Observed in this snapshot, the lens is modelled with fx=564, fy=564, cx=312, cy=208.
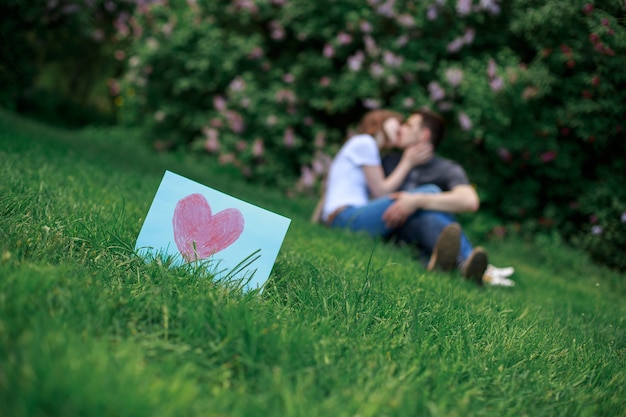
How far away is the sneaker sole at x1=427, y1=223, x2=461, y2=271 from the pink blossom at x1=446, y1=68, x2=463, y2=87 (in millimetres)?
2366

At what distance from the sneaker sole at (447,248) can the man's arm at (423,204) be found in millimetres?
393

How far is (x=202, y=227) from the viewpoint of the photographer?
1.64m

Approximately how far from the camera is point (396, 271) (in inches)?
88.8

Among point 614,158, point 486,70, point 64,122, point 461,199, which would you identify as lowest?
point 64,122

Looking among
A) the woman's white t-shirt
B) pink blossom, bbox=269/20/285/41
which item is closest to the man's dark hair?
the woman's white t-shirt

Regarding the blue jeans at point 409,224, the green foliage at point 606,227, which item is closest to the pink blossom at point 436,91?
the green foliage at point 606,227

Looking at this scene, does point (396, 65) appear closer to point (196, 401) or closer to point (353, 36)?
point (353, 36)

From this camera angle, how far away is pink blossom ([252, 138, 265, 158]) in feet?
18.9

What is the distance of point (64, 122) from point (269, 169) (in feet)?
16.6

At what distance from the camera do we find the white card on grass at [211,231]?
160cm

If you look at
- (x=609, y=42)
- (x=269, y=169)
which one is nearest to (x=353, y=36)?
(x=269, y=169)

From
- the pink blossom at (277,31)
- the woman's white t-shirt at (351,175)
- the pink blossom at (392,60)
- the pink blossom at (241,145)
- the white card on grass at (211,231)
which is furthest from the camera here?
the pink blossom at (241,145)

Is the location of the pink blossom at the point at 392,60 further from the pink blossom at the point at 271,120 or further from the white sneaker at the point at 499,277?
the white sneaker at the point at 499,277

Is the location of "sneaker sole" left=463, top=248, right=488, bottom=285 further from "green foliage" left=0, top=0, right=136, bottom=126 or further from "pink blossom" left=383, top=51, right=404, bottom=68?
"green foliage" left=0, top=0, right=136, bottom=126
